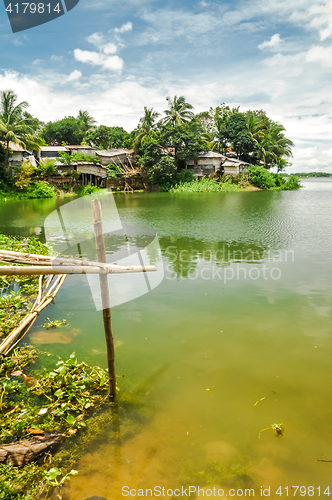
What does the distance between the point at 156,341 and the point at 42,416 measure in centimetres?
230

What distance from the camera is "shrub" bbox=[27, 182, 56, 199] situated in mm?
36000

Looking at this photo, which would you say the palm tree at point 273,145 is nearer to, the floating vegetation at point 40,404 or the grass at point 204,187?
the grass at point 204,187

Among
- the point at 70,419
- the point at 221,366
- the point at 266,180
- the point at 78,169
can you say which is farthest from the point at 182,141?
the point at 70,419

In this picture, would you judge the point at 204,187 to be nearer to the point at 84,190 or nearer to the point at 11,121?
the point at 84,190

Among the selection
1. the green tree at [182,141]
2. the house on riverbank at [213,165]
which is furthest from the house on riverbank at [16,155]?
the house on riverbank at [213,165]

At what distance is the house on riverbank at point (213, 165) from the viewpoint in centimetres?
4378

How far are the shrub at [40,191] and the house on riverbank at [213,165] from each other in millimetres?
19635

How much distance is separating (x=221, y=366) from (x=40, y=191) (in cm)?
3667

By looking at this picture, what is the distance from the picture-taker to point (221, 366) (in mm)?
4824

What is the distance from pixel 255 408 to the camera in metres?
4.00

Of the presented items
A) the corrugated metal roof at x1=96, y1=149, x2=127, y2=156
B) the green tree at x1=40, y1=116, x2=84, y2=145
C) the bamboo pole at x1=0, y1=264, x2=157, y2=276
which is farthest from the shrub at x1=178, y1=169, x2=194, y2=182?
the bamboo pole at x1=0, y1=264, x2=157, y2=276

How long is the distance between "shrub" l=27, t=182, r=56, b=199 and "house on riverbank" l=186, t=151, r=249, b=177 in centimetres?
1964

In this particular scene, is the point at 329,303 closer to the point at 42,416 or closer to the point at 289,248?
the point at 289,248

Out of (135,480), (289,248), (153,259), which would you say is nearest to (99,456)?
(135,480)
